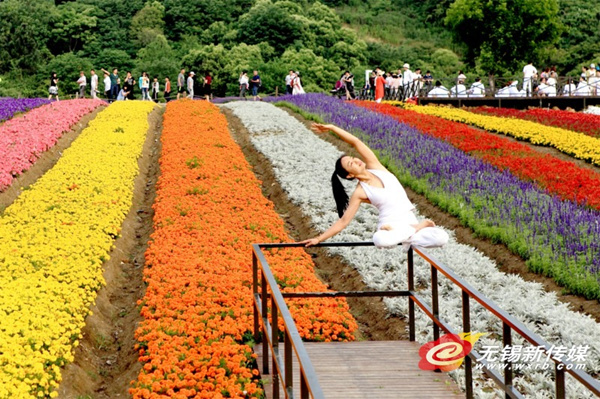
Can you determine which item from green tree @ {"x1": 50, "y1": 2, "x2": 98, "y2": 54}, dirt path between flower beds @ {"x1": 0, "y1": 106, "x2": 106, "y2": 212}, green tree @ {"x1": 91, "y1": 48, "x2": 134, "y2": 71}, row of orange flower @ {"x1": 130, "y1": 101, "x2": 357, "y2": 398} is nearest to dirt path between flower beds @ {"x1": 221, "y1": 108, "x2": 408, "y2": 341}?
row of orange flower @ {"x1": 130, "y1": 101, "x2": 357, "y2": 398}

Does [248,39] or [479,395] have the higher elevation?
[248,39]

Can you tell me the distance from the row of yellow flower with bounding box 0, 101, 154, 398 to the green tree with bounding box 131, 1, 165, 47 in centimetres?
5875

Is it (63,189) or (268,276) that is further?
(63,189)

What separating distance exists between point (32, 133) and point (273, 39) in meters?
46.0

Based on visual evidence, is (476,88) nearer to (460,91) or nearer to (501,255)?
(460,91)

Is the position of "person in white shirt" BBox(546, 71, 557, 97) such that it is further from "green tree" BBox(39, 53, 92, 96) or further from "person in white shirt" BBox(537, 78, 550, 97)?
"green tree" BBox(39, 53, 92, 96)

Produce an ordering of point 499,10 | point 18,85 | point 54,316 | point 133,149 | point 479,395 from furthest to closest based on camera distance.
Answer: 1. point 18,85
2. point 499,10
3. point 133,149
4. point 54,316
5. point 479,395

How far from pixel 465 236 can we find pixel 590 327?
190 inches

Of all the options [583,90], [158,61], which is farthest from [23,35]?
[583,90]

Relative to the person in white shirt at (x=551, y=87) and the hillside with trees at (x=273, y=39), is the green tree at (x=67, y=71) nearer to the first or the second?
the hillside with trees at (x=273, y=39)

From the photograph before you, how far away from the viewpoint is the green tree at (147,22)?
253 feet

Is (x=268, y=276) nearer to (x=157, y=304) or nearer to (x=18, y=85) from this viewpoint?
(x=157, y=304)

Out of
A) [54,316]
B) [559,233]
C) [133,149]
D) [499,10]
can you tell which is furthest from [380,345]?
[499,10]

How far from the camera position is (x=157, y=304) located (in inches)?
380
